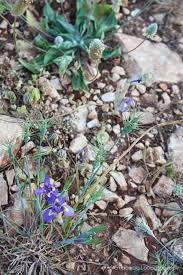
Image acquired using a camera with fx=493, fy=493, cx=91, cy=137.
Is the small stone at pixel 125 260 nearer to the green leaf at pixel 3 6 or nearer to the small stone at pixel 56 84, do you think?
the small stone at pixel 56 84

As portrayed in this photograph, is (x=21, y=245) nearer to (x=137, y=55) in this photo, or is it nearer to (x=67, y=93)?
(x=67, y=93)

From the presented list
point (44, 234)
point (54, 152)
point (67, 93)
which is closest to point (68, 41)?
point (67, 93)

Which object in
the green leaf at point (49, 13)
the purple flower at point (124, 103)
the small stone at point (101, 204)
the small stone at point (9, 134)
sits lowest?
the small stone at point (101, 204)

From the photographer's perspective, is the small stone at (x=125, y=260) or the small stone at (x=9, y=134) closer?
the small stone at (x=125, y=260)

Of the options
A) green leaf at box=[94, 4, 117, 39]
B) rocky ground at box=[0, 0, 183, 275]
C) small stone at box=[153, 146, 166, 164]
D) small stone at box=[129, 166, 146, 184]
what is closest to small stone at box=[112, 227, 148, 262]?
rocky ground at box=[0, 0, 183, 275]

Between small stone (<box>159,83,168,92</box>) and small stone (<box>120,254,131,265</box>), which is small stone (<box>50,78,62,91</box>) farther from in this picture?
small stone (<box>120,254,131,265</box>)

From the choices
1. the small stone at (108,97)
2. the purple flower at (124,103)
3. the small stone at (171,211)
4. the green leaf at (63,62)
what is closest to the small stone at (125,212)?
the small stone at (171,211)
